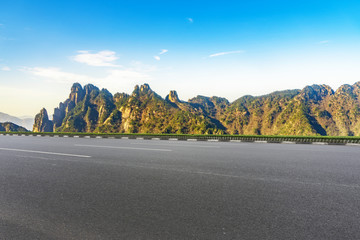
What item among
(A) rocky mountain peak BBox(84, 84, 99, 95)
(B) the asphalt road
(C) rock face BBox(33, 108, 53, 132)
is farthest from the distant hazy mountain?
(B) the asphalt road

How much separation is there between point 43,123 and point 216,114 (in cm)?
12956

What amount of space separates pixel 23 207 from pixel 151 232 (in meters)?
2.42

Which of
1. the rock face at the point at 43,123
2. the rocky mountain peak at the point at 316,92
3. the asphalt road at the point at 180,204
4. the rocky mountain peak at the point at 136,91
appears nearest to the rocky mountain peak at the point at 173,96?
the rocky mountain peak at the point at 136,91

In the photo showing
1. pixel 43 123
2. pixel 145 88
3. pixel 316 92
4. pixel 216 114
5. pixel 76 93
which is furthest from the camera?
pixel 216 114

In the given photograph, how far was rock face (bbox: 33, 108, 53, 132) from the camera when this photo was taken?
538ft

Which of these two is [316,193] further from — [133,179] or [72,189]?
[72,189]

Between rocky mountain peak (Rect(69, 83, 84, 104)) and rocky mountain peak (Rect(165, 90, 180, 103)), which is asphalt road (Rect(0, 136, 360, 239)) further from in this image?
rocky mountain peak (Rect(69, 83, 84, 104))

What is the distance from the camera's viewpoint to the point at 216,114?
7067 inches

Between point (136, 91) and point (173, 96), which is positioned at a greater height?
point (136, 91)

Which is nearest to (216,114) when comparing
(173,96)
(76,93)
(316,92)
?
(173,96)

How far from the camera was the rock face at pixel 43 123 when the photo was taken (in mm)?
163850

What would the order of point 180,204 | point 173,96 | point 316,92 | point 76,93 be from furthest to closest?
point 76,93, point 173,96, point 316,92, point 180,204

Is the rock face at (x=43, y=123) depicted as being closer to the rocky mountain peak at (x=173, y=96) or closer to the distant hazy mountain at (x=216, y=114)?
the distant hazy mountain at (x=216, y=114)

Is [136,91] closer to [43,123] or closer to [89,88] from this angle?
[89,88]
